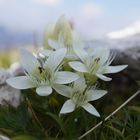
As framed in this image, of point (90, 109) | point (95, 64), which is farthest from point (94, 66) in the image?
point (90, 109)

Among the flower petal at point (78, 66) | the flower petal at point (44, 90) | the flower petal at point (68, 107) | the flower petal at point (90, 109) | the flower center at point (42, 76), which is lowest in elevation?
the flower petal at point (90, 109)

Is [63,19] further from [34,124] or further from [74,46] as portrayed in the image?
[34,124]

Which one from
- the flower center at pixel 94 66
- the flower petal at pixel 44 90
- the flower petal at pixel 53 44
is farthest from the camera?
the flower petal at pixel 53 44

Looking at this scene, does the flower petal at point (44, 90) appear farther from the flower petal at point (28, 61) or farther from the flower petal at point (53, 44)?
the flower petal at point (53, 44)

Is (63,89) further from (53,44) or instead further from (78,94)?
(53,44)

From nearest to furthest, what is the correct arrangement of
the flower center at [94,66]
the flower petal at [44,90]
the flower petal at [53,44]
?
the flower petal at [44,90] < the flower center at [94,66] < the flower petal at [53,44]

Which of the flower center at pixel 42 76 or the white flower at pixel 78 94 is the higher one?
the flower center at pixel 42 76

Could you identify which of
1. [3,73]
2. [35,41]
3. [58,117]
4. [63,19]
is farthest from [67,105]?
[35,41]

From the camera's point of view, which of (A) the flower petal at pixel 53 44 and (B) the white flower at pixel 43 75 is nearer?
(B) the white flower at pixel 43 75

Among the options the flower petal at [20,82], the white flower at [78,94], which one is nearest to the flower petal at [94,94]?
the white flower at [78,94]
